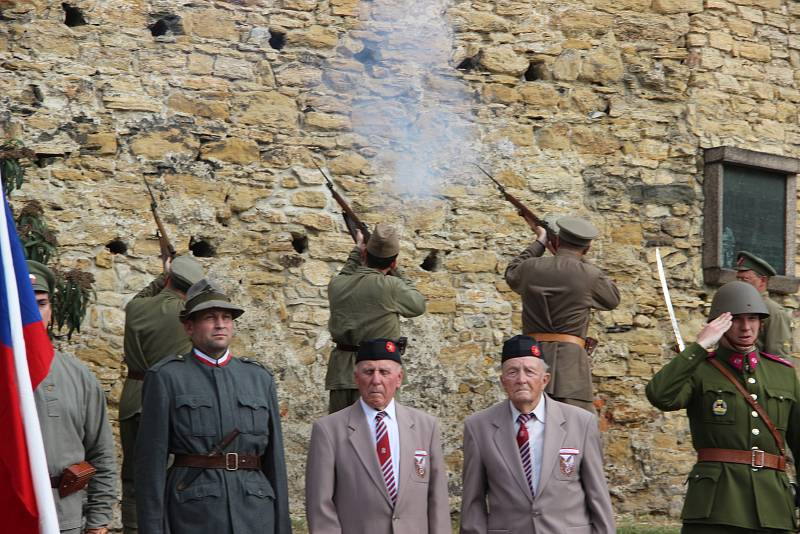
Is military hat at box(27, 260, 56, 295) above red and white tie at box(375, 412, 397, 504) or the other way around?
above

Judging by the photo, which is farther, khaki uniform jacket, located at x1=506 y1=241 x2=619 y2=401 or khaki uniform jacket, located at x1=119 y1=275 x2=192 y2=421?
khaki uniform jacket, located at x1=506 y1=241 x2=619 y2=401

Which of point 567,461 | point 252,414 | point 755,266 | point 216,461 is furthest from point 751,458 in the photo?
point 755,266

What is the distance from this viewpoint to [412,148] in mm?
9188

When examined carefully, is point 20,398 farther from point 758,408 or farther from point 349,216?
point 349,216

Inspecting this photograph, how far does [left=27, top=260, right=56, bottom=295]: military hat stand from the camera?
18.0 ft

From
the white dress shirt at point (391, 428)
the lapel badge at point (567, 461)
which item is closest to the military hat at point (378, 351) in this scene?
the white dress shirt at point (391, 428)

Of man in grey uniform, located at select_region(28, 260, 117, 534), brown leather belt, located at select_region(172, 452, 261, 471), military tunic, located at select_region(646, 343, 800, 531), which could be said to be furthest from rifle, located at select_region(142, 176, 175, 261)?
military tunic, located at select_region(646, 343, 800, 531)

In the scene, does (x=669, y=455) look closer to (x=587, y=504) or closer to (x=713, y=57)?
(x=713, y=57)

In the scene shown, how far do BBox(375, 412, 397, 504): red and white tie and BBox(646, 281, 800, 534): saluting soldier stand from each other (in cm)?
133

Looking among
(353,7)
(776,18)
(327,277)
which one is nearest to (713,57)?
(776,18)

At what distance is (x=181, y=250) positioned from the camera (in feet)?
27.7

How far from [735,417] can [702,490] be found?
1.19ft

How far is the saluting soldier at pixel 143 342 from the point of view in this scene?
24.0ft

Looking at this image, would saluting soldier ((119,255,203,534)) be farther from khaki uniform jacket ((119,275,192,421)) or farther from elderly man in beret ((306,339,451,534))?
elderly man in beret ((306,339,451,534))
